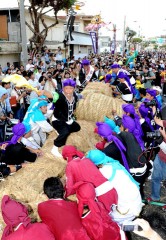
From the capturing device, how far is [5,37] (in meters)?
23.7

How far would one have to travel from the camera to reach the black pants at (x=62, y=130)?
4.91 meters

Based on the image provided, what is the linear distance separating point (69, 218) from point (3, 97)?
4812 millimetres

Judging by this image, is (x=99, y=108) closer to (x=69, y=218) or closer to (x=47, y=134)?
(x=47, y=134)

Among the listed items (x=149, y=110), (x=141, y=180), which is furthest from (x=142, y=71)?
(x=141, y=180)

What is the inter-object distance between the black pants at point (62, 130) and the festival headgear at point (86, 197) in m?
1.78

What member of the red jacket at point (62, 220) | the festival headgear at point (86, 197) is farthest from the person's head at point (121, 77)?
the red jacket at point (62, 220)

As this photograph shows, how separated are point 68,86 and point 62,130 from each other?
→ 82cm

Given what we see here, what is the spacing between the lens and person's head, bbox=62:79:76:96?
199 inches

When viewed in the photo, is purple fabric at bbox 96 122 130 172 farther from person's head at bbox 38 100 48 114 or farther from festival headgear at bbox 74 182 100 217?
person's head at bbox 38 100 48 114

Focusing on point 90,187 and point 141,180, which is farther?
point 141,180

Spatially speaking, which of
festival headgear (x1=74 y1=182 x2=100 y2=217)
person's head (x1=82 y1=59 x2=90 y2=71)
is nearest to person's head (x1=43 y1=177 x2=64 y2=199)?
festival headgear (x1=74 y1=182 x2=100 y2=217)

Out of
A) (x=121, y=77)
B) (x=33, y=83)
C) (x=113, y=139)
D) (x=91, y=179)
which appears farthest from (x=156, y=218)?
(x=33, y=83)

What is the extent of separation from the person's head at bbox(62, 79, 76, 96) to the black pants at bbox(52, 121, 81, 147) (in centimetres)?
57

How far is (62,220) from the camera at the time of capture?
282 cm
